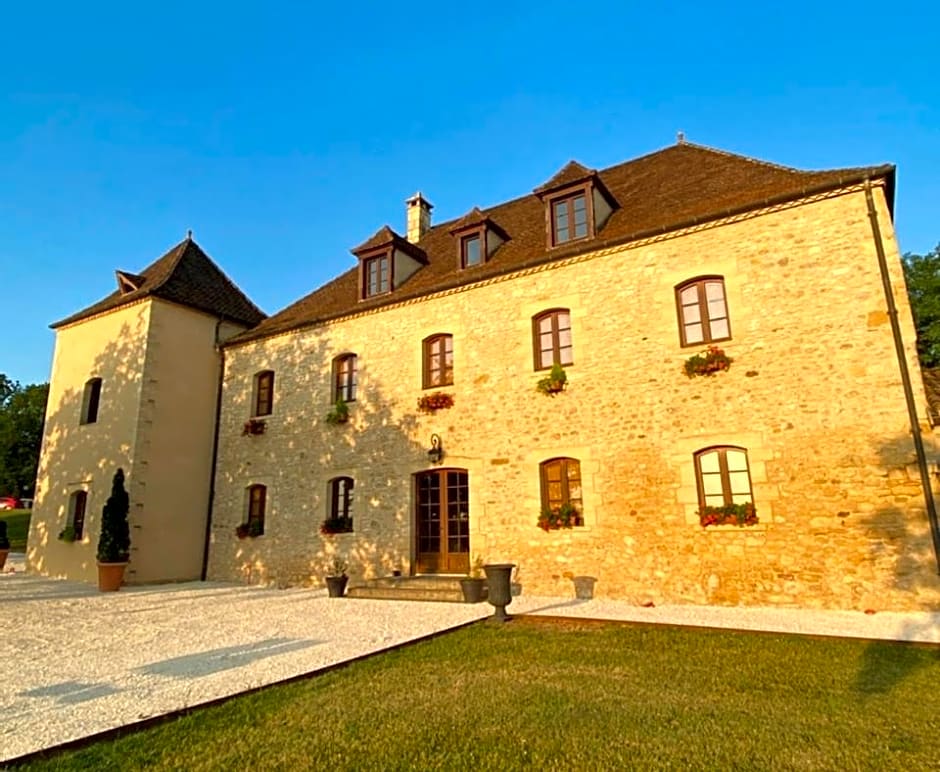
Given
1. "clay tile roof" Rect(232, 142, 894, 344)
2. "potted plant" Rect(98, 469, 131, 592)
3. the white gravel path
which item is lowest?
the white gravel path

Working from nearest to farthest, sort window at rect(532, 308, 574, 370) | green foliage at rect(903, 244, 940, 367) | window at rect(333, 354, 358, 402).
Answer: window at rect(532, 308, 574, 370), window at rect(333, 354, 358, 402), green foliage at rect(903, 244, 940, 367)

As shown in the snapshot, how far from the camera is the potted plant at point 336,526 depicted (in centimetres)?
1147

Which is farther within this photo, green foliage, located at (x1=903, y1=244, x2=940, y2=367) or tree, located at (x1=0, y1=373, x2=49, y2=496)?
tree, located at (x1=0, y1=373, x2=49, y2=496)

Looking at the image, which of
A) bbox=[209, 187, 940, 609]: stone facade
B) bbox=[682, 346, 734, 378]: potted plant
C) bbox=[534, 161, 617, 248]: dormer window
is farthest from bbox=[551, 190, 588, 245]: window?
bbox=[682, 346, 734, 378]: potted plant

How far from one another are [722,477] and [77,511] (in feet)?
45.9

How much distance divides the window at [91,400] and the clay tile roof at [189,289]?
180cm

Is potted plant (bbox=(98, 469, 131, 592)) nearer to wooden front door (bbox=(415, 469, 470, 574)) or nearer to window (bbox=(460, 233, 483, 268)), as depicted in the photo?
wooden front door (bbox=(415, 469, 470, 574))

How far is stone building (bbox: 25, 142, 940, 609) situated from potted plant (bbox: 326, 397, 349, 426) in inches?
3.0

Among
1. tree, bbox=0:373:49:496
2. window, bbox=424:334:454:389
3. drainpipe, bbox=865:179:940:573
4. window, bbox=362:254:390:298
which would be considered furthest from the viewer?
tree, bbox=0:373:49:496

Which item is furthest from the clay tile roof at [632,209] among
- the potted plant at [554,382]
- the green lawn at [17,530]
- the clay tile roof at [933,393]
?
the green lawn at [17,530]

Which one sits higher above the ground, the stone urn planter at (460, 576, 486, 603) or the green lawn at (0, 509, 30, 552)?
the green lawn at (0, 509, 30, 552)

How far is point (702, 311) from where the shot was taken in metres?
9.05

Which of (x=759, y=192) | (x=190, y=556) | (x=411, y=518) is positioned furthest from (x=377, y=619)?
(x=759, y=192)

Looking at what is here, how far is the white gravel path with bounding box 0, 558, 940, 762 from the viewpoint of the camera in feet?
13.5
